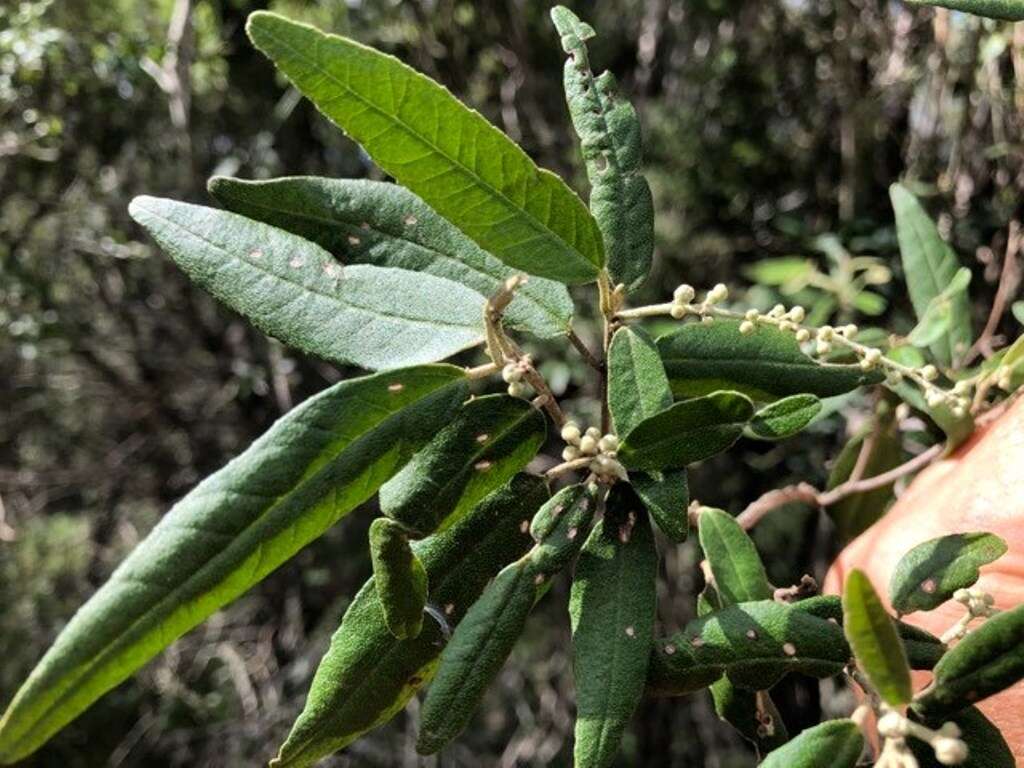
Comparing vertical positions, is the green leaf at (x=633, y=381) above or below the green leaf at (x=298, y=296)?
below

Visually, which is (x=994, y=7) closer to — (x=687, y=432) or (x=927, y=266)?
(x=687, y=432)

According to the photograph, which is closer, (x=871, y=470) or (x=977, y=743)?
(x=977, y=743)

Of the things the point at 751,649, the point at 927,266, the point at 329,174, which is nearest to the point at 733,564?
the point at 751,649

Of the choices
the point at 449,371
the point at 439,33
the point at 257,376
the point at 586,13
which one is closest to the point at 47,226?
the point at 257,376

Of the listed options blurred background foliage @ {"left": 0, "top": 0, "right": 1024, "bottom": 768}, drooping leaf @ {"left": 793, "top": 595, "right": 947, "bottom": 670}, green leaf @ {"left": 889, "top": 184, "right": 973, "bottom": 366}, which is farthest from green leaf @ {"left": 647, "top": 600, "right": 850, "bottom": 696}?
blurred background foliage @ {"left": 0, "top": 0, "right": 1024, "bottom": 768}

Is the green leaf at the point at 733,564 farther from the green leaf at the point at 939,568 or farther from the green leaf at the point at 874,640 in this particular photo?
the green leaf at the point at 874,640

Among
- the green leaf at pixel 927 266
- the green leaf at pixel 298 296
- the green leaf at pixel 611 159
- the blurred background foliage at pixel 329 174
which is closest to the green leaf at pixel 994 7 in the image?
the green leaf at pixel 611 159
